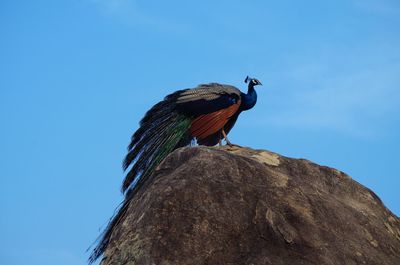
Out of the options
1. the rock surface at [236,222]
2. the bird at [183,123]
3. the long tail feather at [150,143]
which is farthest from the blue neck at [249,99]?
the rock surface at [236,222]

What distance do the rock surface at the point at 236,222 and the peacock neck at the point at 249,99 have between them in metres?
4.04

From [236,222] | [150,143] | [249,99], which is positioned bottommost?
[236,222]

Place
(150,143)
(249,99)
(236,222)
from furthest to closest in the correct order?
(249,99) < (150,143) < (236,222)

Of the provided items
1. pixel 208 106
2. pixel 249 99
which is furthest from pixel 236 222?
pixel 249 99

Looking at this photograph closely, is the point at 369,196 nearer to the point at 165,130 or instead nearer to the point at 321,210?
the point at 321,210

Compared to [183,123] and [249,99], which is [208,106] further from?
[249,99]

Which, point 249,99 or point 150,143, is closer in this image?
point 150,143

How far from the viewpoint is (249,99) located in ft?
43.4

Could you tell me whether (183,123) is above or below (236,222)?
above

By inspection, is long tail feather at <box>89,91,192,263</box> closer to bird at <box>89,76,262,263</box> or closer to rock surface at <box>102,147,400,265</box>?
bird at <box>89,76,262,263</box>

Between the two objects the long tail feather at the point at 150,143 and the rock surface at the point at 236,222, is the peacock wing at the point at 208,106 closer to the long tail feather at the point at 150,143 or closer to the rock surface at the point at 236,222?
the long tail feather at the point at 150,143

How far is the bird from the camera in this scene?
10688 mm

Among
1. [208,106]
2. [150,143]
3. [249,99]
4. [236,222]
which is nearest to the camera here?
[236,222]

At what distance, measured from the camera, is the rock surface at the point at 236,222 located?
764 centimetres
